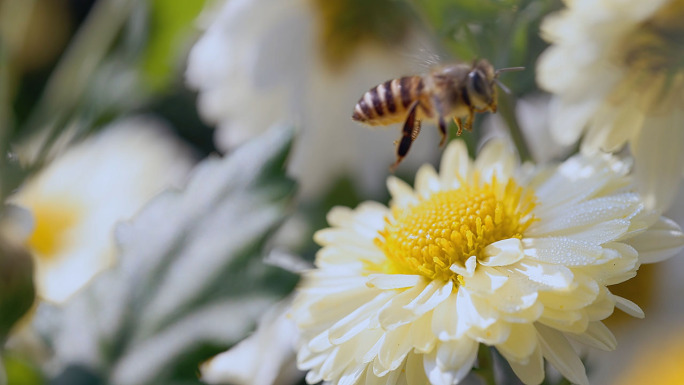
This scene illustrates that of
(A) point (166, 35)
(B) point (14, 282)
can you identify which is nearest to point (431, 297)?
(B) point (14, 282)

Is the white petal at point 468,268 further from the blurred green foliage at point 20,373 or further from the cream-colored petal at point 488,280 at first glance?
the blurred green foliage at point 20,373

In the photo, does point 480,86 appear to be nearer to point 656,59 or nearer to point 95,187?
point 656,59

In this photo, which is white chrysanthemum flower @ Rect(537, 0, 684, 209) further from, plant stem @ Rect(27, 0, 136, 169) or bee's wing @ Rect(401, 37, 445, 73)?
plant stem @ Rect(27, 0, 136, 169)

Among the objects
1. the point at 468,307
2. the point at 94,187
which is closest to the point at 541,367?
the point at 468,307

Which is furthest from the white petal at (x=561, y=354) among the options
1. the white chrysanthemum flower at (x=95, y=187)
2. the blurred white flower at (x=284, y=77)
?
the white chrysanthemum flower at (x=95, y=187)

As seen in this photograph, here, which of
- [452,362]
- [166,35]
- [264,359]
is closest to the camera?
[452,362]
